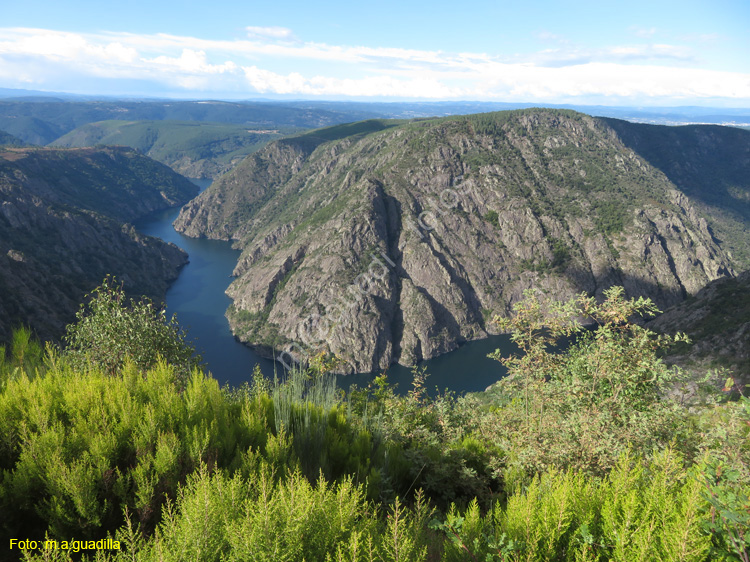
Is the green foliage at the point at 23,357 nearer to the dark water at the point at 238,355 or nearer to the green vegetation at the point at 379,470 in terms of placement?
the green vegetation at the point at 379,470

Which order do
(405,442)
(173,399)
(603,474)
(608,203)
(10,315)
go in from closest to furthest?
(603,474) → (173,399) → (405,442) → (10,315) → (608,203)

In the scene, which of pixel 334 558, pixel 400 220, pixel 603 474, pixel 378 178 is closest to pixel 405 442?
pixel 603 474

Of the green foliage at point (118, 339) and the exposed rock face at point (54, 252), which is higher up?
the green foliage at point (118, 339)

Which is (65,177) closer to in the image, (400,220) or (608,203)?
(400,220)

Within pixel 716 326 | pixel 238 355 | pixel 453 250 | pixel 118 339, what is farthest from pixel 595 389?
pixel 453 250

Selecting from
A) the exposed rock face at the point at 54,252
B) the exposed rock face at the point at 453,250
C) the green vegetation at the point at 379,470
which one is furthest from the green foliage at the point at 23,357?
the exposed rock face at the point at 453,250
